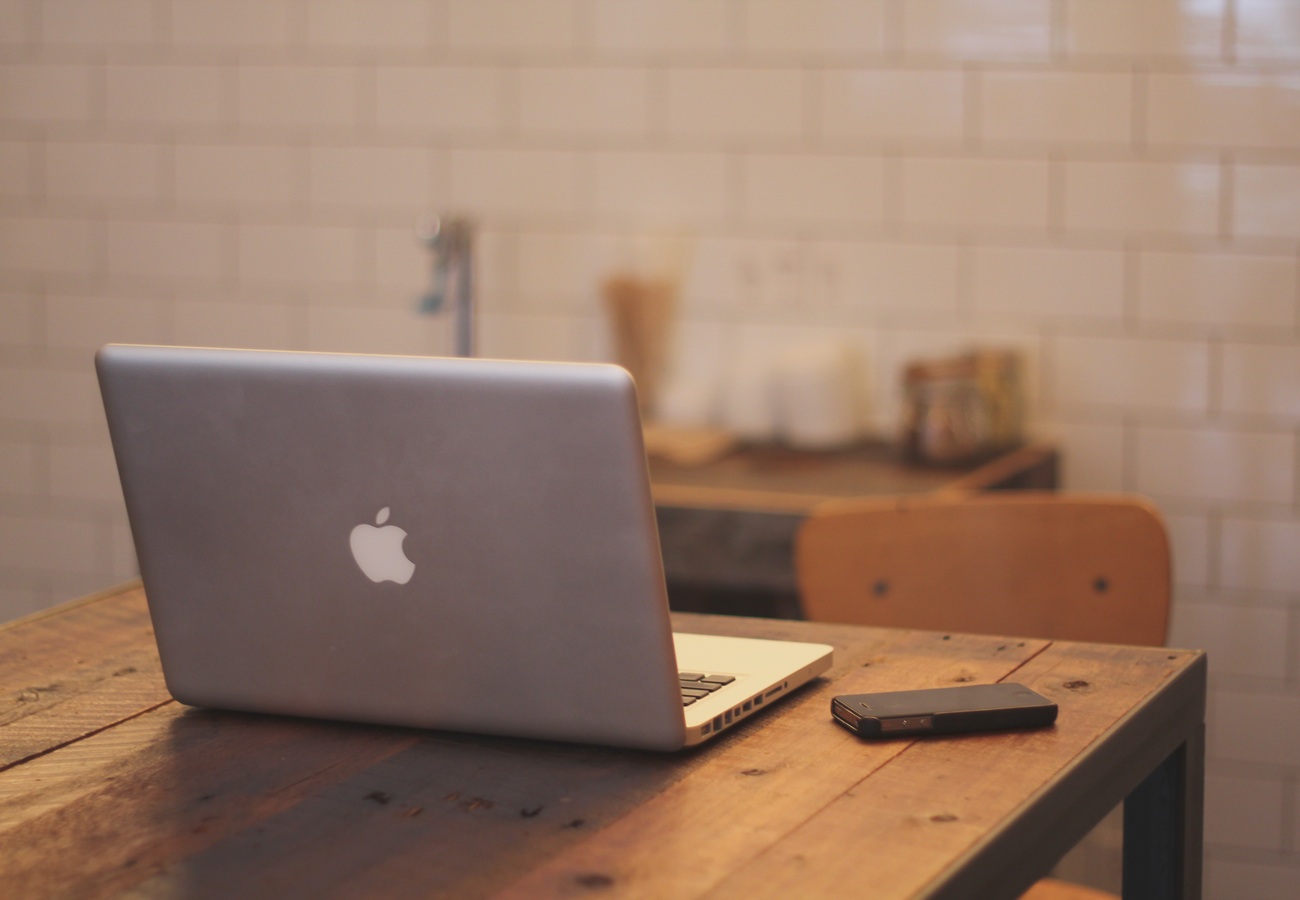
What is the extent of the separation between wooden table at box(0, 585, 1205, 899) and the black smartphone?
11 millimetres

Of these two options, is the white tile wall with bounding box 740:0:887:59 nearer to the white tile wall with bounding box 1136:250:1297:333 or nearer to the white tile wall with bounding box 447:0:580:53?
the white tile wall with bounding box 447:0:580:53

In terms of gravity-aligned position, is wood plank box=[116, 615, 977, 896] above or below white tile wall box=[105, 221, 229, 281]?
below

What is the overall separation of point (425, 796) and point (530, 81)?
1.94 metres

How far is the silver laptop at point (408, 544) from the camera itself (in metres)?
0.93

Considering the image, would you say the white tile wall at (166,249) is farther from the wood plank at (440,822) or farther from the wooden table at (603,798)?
the wood plank at (440,822)

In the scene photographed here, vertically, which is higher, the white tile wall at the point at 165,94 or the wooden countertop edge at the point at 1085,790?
the white tile wall at the point at 165,94

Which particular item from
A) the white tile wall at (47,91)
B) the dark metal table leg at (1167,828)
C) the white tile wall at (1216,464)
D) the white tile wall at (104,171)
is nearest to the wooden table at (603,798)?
the dark metal table leg at (1167,828)

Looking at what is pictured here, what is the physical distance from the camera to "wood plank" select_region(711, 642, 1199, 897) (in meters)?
0.79

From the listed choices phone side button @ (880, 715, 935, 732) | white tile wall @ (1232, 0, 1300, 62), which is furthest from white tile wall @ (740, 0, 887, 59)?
phone side button @ (880, 715, 935, 732)

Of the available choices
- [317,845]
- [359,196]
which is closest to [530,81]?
[359,196]

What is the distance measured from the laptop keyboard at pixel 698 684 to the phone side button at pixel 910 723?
0.42 feet

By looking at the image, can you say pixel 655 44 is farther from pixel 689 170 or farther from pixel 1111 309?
pixel 1111 309

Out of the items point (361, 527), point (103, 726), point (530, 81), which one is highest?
A: point (530, 81)

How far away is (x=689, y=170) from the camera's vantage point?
2594 millimetres
